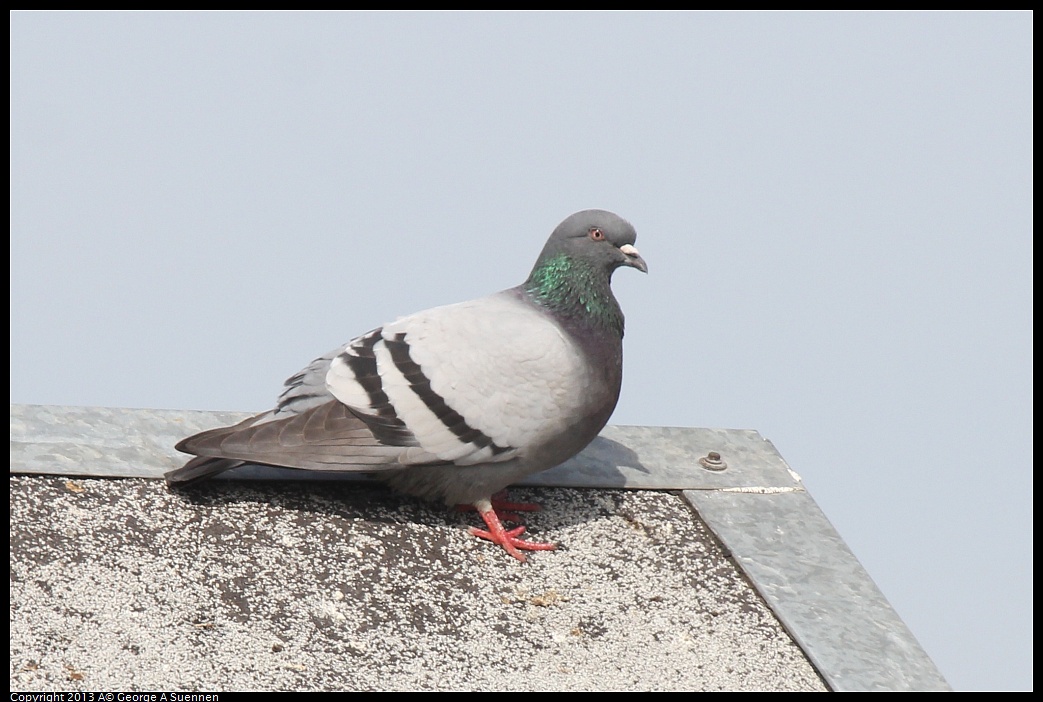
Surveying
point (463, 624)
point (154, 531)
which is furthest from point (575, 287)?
point (154, 531)

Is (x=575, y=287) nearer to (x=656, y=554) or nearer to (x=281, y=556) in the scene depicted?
(x=656, y=554)

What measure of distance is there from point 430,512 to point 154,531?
46.2 inches

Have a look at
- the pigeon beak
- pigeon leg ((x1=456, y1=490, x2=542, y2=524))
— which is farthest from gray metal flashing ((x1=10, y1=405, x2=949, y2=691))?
the pigeon beak

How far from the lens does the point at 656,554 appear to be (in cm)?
627

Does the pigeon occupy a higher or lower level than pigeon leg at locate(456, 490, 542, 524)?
higher

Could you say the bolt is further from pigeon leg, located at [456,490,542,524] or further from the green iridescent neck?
the green iridescent neck

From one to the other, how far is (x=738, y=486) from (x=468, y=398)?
1.68m

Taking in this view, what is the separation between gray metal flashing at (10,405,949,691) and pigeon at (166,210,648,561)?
45 centimetres

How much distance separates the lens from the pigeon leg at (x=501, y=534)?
20.1ft

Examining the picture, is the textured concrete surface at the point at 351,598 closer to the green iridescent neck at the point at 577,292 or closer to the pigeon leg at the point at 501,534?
the pigeon leg at the point at 501,534

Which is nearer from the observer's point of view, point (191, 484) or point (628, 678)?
point (628, 678)

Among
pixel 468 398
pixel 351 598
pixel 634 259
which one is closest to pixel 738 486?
pixel 634 259

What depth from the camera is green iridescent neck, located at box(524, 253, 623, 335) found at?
6.24 metres

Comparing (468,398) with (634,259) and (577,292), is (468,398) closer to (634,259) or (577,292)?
(577,292)
